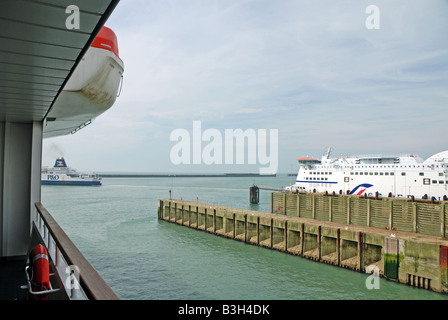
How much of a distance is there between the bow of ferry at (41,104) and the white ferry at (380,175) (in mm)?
28670

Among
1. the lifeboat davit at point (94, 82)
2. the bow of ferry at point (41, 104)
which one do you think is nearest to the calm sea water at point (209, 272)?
the bow of ferry at point (41, 104)

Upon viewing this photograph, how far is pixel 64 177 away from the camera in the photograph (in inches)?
3364

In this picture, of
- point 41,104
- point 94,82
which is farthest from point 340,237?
point 41,104

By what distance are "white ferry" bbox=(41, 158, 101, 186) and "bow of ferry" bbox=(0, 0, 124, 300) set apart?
8425cm

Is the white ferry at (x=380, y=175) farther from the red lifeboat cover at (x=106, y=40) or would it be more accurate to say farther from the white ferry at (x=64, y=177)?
the white ferry at (x=64, y=177)

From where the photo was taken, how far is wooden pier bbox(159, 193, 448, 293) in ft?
46.1

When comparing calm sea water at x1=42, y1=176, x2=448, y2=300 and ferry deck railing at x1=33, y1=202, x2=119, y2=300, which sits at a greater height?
ferry deck railing at x1=33, y1=202, x2=119, y2=300

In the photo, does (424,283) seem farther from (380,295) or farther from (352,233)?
(352,233)

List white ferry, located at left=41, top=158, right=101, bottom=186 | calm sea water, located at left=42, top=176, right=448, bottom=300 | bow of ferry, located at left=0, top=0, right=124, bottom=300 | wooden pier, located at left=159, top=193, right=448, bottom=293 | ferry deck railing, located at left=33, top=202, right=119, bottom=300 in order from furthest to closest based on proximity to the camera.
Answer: white ferry, located at left=41, top=158, right=101, bottom=186, wooden pier, located at left=159, top=193, right=448, bottom=293, calm sea water, located at left=42, top=176, right=448, bottom=300, bow of ferry, located at left=0, top=0, right=124, bottom=300, ferry deck railing, located at left=33, top=202, right=119, bottom=300

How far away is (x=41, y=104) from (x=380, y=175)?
3342 cm

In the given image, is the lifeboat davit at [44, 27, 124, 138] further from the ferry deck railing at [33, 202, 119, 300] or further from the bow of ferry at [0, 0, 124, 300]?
the ferry deck railing at [33, 202, 119, 300]

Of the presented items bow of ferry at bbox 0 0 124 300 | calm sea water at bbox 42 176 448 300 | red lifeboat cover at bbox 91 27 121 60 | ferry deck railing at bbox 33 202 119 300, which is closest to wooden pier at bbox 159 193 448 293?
calm sea water at bbox 42 176 448 300

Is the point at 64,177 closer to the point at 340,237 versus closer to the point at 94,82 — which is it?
the point at 340,237

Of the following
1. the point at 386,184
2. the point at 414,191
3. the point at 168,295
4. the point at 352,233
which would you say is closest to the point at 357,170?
the point at 386,184
